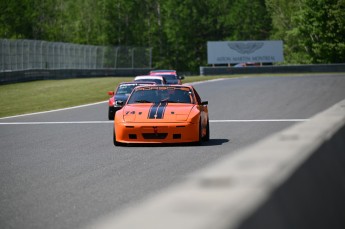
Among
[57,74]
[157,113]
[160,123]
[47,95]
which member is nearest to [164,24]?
[57,74]

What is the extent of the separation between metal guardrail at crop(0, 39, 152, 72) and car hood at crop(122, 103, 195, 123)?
34.3 m

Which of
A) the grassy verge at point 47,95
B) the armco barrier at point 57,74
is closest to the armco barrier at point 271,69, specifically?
the armco barrier at point 57,74

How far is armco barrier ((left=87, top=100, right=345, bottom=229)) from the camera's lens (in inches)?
115

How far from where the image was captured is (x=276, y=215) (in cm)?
374

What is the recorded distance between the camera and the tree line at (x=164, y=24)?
110 metres

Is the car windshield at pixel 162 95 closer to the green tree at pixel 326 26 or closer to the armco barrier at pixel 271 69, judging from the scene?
the armco barrier at pixel 271 69

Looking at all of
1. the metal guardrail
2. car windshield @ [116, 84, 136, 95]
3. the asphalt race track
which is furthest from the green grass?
car windshield @ [116, 84, 136, 95]

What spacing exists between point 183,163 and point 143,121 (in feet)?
10.5

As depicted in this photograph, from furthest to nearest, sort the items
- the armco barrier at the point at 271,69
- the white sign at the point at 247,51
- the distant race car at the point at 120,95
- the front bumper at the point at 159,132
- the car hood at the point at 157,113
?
the white sign at the point at 247,51, the armco barrier at the point at 271,69, the distant race car at the point at 120,95, the car hood at the point at 157,113, the front bumper at the point at 159,132

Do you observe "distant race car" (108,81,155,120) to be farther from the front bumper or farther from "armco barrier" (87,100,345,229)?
"armco barrier" (87,100,345,229)

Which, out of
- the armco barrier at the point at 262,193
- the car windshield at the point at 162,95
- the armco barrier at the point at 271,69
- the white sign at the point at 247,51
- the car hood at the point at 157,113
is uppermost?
the armco barrier at the point at 262,193

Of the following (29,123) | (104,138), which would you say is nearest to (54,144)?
(104,138)

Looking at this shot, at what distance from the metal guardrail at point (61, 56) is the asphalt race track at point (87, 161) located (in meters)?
24.1

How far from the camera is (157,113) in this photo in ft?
51.7
